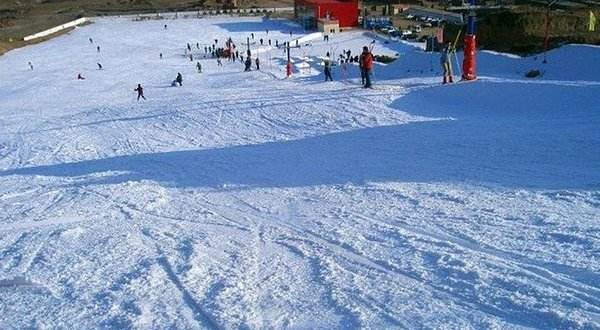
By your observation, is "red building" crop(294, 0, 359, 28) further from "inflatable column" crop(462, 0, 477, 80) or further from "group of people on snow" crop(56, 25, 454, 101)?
"inflatable column" crop(462, 0, 477, 80)

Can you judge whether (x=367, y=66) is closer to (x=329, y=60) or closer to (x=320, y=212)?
(x=329, y=60)

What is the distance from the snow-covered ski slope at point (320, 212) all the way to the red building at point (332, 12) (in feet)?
144

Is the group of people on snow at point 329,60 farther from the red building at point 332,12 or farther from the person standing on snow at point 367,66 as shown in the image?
the red building at point 332,12

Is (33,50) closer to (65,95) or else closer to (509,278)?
(65,95)

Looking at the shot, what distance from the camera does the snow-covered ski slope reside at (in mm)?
5500

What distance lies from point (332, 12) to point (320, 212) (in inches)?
2146

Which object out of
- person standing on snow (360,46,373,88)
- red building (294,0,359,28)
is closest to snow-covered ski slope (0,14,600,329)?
person standing on snow (360,46,373,88)

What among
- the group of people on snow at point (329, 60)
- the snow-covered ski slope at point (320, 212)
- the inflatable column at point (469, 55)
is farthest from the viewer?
the group of people on snow at point (329, 60)

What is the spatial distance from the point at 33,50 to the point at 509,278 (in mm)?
57541

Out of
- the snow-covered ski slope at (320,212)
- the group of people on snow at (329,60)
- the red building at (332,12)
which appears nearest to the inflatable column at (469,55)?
the group of people on snow at (329,60)

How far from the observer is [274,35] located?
5775 cm

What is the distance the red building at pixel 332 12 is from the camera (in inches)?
2383

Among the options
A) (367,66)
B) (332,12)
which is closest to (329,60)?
(367,66)

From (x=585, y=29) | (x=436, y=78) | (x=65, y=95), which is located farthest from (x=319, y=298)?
(x=65, y=95)
